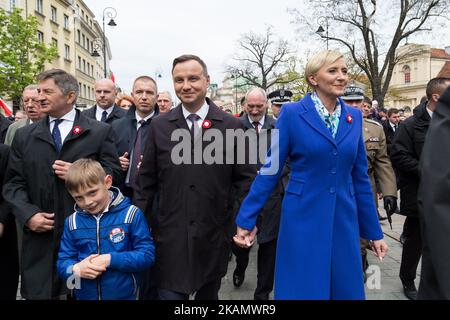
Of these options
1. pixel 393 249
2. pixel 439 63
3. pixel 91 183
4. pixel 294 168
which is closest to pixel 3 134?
pixel 91 183

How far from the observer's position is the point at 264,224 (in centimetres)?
415

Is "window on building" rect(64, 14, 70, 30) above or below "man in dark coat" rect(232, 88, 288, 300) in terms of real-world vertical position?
above

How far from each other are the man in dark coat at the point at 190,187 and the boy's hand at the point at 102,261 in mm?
394

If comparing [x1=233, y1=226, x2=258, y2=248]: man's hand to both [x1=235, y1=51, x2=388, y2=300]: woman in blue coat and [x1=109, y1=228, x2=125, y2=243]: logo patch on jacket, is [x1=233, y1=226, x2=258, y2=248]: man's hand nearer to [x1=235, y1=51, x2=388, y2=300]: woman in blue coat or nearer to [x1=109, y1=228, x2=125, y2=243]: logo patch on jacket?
[x1=235, y1=51, x2=388, y2=300]: woman in blue coat

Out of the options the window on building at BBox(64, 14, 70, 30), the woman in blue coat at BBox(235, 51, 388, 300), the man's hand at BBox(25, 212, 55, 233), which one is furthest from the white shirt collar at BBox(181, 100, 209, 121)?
the window on building at BBox(64, 14, 70, 30)

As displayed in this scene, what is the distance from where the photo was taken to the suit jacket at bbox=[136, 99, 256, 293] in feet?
9.00

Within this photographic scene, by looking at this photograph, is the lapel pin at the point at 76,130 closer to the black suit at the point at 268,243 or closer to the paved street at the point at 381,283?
the black suit at the point at 268,243

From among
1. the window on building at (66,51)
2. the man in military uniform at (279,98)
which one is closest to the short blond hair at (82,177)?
the man in military uniform at (279,98)

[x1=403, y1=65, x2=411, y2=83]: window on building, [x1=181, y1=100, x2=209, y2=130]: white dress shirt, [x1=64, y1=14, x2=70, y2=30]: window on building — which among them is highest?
[x1=64, y1=14, x2=70, y2=30]: window on building

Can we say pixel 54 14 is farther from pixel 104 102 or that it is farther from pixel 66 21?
pixel 104 102

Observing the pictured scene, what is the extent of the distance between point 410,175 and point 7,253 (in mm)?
3957

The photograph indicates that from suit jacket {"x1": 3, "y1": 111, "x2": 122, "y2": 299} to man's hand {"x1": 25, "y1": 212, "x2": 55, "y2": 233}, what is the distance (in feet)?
0.14

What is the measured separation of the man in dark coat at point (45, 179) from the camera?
2.99m

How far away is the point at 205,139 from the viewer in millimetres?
2869
